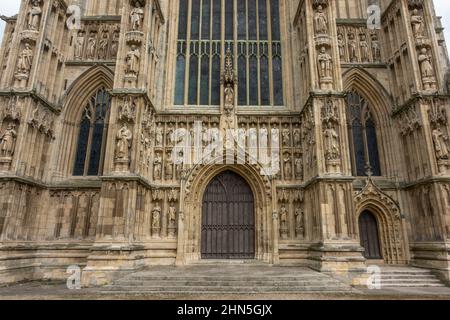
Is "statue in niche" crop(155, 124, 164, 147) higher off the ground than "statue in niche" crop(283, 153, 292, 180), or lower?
higher

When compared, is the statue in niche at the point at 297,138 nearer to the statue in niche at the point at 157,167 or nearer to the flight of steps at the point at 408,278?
the flight of steps at the point at 408,278

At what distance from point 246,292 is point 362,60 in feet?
47.2

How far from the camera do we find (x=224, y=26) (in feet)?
60.0

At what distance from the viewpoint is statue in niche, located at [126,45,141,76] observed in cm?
1436

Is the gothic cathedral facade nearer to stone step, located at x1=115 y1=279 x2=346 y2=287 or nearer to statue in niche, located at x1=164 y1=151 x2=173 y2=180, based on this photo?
statue in niche, located at x1=164 y1=151 x2=173 y2=180

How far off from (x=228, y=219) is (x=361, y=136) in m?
8.56

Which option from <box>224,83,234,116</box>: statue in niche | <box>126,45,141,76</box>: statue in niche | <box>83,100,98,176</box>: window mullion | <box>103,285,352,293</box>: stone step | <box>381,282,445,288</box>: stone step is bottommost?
<box>381,282,445,288</box>: stone step

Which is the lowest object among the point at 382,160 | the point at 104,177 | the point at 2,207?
the point at 2,207

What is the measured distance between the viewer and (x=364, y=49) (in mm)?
17344

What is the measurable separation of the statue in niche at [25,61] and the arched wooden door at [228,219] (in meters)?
10.4

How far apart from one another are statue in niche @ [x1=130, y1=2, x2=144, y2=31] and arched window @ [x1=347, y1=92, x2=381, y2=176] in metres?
12.0

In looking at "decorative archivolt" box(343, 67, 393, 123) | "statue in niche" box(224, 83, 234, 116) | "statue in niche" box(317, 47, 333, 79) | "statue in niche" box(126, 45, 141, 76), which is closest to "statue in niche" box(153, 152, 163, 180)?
"statue in niche" box(126, 45, 141, 76)

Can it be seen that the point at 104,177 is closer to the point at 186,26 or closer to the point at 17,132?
the point at 17,132
